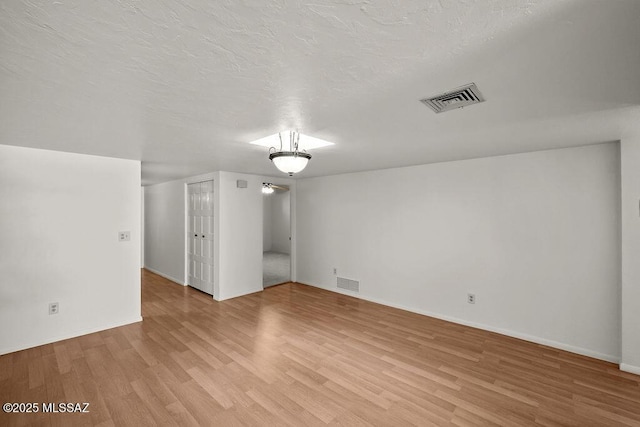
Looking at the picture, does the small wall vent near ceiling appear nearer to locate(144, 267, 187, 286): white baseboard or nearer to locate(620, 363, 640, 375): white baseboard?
locate(620, 363, 640, 375): white baseboard

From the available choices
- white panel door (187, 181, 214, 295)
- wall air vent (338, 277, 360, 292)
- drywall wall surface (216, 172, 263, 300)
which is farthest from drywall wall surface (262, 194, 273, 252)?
wall air vent (338, 277, 360, 292)

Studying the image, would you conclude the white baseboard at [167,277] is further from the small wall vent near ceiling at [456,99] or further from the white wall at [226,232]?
the small wall vent near ceiling at [456,99]

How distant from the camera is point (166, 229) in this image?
625 centimetres

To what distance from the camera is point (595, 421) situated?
79.5 inches

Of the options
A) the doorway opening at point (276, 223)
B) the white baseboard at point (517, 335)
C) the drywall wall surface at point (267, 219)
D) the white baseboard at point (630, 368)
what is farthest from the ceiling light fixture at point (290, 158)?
the drywall wall surface at point (267, 219)

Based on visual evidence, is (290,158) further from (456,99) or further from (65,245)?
(65,245)

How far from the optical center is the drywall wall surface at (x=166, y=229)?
575 centimetres

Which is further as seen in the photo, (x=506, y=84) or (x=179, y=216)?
(x=179, y=216)

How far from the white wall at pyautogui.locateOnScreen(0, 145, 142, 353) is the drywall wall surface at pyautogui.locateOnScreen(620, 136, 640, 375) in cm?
578

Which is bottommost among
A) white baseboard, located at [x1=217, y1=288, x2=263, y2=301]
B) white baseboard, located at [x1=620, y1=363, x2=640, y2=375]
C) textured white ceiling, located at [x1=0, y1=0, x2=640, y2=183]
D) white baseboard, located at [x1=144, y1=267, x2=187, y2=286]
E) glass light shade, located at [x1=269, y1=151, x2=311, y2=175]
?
white baseboard, located at [x1=620, y1=363, x2=640, y2=375]

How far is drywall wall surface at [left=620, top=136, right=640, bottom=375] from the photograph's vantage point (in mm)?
2623

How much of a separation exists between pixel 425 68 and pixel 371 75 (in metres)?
0.27

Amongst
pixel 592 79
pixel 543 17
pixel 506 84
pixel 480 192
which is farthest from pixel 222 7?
pixel 480 192

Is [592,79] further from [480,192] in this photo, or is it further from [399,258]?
[399,258]
